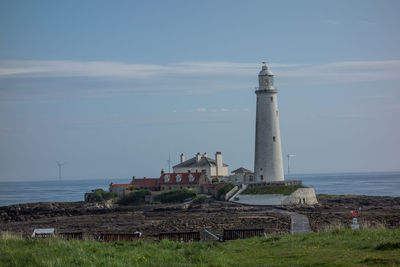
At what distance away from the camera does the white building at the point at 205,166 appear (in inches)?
2798

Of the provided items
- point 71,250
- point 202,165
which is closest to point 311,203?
point 202,165

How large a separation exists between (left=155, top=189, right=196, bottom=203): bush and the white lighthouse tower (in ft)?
31.8

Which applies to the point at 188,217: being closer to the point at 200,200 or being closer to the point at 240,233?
the point at 200,200

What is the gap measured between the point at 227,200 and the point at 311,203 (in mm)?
A: 8047

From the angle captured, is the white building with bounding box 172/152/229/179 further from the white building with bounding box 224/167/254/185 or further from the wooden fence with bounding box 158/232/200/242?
the wooden fence with bounding box 158/232/200/242

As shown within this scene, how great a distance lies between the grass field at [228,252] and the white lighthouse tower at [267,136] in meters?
34.3

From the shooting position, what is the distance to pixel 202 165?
7125cm

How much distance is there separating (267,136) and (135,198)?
59.4 ft

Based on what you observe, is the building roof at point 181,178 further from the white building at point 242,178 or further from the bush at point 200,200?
the bush at point 200,200

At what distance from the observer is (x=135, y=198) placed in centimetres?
6531

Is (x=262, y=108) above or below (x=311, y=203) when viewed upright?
above

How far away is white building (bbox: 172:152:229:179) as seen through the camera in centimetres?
7106

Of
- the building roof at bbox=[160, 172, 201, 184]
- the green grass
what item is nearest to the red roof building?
the building roof at bbox=[160, 172, 201, 184]

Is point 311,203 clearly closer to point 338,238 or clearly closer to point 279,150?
point 279,150
